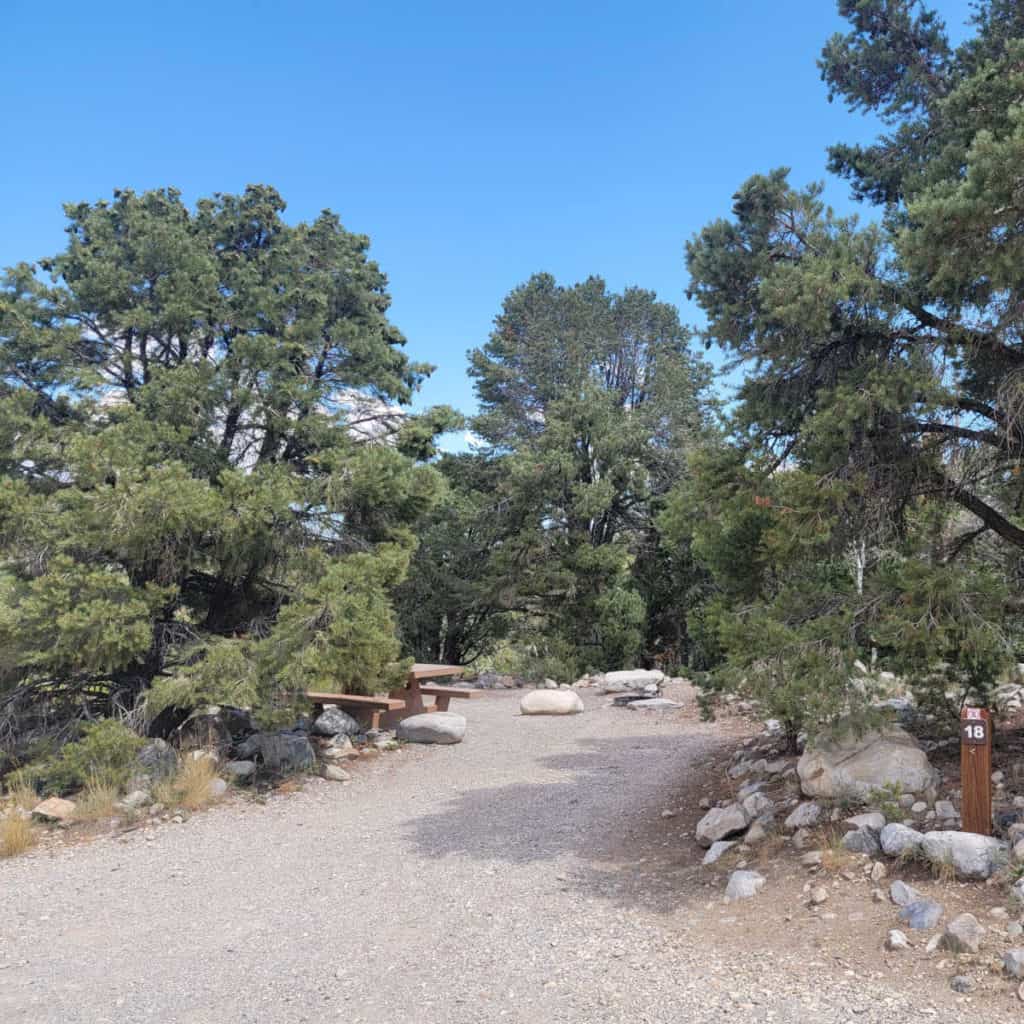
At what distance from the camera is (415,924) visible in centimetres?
466

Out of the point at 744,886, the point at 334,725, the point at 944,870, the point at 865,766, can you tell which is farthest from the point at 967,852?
the point at 334,725

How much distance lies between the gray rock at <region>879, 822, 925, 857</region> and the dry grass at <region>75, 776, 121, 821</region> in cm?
674

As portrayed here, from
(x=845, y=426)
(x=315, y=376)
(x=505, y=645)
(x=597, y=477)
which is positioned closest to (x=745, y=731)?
(x=845, y=426)

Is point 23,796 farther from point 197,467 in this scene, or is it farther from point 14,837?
point 197,467

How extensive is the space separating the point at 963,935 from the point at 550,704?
32.8 feet

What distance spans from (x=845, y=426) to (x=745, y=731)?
6.72 meters

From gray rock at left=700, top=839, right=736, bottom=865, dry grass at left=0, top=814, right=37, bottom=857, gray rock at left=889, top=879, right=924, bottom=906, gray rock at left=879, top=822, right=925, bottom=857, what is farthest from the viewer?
dry grass at left=0, top=814, right=37, bottom=857

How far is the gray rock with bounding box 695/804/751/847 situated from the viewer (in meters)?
5.85

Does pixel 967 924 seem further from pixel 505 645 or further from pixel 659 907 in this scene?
pixel 505 645

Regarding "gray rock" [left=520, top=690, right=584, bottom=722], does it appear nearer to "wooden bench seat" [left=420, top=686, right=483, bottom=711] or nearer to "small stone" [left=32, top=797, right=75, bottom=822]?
"wooden bench seat" [left=420, top=686, right=483, bottom=711]

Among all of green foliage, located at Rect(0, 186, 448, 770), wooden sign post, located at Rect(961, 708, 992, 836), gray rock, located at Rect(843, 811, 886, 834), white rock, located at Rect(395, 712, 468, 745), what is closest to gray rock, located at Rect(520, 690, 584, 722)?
white rock, located at Rect(395, 712, 468, 745)

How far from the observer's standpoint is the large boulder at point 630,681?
1527cm

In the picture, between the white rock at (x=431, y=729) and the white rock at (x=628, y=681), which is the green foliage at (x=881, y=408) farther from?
the white rock at (x=628, y=681)

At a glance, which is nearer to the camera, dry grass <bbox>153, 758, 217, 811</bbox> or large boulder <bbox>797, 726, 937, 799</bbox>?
large boulder <bbox>797, 726, 937, 799</bbox>
